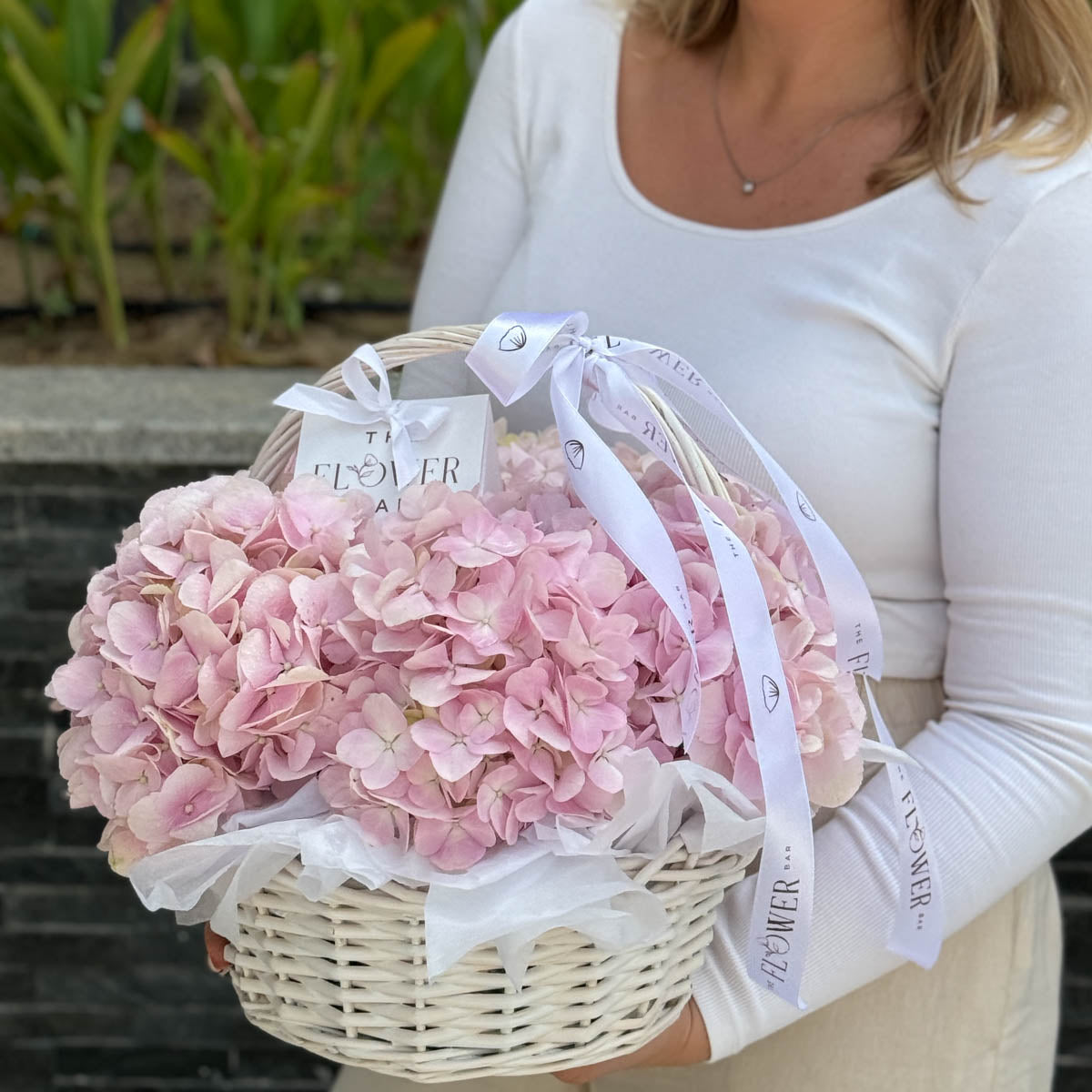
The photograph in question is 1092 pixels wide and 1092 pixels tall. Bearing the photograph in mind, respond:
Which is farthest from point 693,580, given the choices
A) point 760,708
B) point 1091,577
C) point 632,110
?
point 632,110

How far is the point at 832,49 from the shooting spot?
43.3 inches

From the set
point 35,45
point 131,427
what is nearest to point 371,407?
point 131,427

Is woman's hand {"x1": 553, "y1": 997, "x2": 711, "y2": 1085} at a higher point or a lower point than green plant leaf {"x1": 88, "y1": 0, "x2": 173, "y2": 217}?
lower

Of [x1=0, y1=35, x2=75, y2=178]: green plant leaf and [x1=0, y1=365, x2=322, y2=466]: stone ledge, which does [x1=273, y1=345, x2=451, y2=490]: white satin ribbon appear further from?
[x1=0, y1=35, x2=75, y2=178]: green plant leaf

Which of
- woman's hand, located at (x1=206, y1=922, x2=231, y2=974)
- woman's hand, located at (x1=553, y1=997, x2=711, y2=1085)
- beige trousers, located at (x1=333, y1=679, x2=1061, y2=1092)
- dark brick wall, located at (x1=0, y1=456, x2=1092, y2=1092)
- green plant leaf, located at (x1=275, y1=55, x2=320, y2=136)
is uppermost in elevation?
green plant leaf, located at (x1=275, y1=55, x2=320, y2=136)

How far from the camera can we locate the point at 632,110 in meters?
1.18

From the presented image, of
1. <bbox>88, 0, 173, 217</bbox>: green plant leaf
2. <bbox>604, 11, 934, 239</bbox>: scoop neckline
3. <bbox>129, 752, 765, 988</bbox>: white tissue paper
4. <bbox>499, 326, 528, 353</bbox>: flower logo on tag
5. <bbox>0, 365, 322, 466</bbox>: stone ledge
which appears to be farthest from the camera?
<bbox>88, 0, 173, 217</bbox>: green plant leaf

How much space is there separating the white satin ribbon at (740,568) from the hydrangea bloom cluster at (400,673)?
0.02m

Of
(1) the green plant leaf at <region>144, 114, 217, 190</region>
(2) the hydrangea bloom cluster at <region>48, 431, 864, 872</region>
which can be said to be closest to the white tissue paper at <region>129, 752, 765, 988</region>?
(2) the hydrangea bloom cluster at <region>48, 431, 864, 872</region>

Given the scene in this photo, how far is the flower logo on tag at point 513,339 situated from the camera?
775 millimetres

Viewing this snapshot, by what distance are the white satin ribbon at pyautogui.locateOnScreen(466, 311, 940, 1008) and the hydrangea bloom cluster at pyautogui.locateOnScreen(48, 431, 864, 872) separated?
2cm

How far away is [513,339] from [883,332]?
1.07 ft

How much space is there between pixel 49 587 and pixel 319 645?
97cm

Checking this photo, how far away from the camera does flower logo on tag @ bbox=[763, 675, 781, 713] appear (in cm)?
70
